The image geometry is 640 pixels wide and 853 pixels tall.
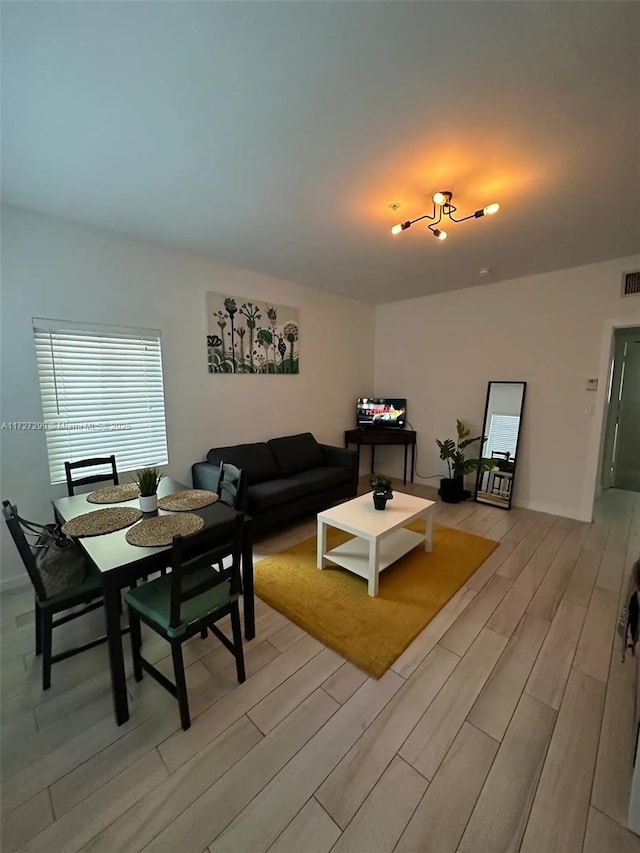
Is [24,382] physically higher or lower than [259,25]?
lower

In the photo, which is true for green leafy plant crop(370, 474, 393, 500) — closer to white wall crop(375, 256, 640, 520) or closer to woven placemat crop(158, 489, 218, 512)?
woven placemat crop(158, 489, 218, 512)

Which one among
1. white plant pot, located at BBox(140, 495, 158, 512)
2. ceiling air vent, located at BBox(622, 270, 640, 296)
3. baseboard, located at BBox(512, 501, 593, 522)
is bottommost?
baseboard, located at BBox(512, 501, 593, 522)

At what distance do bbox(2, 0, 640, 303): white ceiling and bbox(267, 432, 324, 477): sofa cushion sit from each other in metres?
2.19

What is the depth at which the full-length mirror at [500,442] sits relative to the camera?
399 centimetres

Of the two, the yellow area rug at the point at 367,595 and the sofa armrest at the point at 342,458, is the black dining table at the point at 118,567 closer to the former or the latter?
the yellow area rug at the point at 367,595

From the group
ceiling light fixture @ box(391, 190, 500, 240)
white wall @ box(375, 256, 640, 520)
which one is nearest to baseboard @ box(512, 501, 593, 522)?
white wall @ box(375, 256, 640, 520)

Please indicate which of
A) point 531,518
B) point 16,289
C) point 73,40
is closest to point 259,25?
point 73,40

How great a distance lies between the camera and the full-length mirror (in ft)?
13.1

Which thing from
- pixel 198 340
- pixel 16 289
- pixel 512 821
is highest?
pixel 16 289

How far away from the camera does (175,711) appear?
1.54 metres

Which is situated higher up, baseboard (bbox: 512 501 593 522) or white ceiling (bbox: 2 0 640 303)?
white ceiling (bbox: 2 0 640 303)

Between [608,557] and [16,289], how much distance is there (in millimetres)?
5100

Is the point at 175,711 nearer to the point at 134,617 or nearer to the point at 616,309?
the point at 134,617

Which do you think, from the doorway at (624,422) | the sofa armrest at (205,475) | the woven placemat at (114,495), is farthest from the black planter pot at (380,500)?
the doorway at (624,422)
